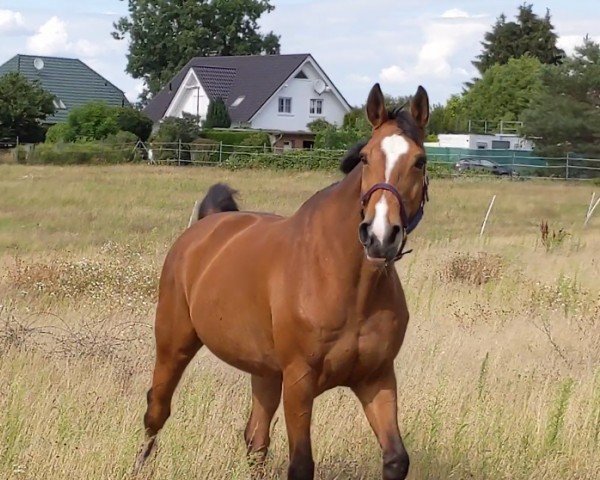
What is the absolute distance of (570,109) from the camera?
50.1m

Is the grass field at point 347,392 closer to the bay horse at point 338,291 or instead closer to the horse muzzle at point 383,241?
the bay horse at point 338,291

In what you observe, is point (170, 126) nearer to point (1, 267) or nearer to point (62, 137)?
point (62, 137)

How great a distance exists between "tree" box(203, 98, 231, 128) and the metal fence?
9.72 m

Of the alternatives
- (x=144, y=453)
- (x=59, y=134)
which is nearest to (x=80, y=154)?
(x=59, y=134)

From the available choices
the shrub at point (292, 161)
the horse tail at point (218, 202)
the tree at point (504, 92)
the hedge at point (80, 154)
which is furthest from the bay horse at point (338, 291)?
the tree at point (504, 92)

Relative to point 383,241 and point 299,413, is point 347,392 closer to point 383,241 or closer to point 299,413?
point 299,413

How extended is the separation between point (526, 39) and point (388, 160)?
87.9m

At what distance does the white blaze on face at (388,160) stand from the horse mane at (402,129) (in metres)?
0.09

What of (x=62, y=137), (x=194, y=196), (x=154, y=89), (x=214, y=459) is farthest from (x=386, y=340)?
(x=154, y=89)

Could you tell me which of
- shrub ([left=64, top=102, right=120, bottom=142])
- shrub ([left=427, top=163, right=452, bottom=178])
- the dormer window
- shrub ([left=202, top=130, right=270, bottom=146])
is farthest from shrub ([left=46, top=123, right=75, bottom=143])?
shrub ([left=427, top=163, right=452, bottom=178])

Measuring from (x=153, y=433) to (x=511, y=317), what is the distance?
208 inches

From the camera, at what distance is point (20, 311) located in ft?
31.9

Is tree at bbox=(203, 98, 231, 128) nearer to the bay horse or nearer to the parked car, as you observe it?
the parked car

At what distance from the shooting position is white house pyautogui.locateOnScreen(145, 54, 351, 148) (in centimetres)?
6475
